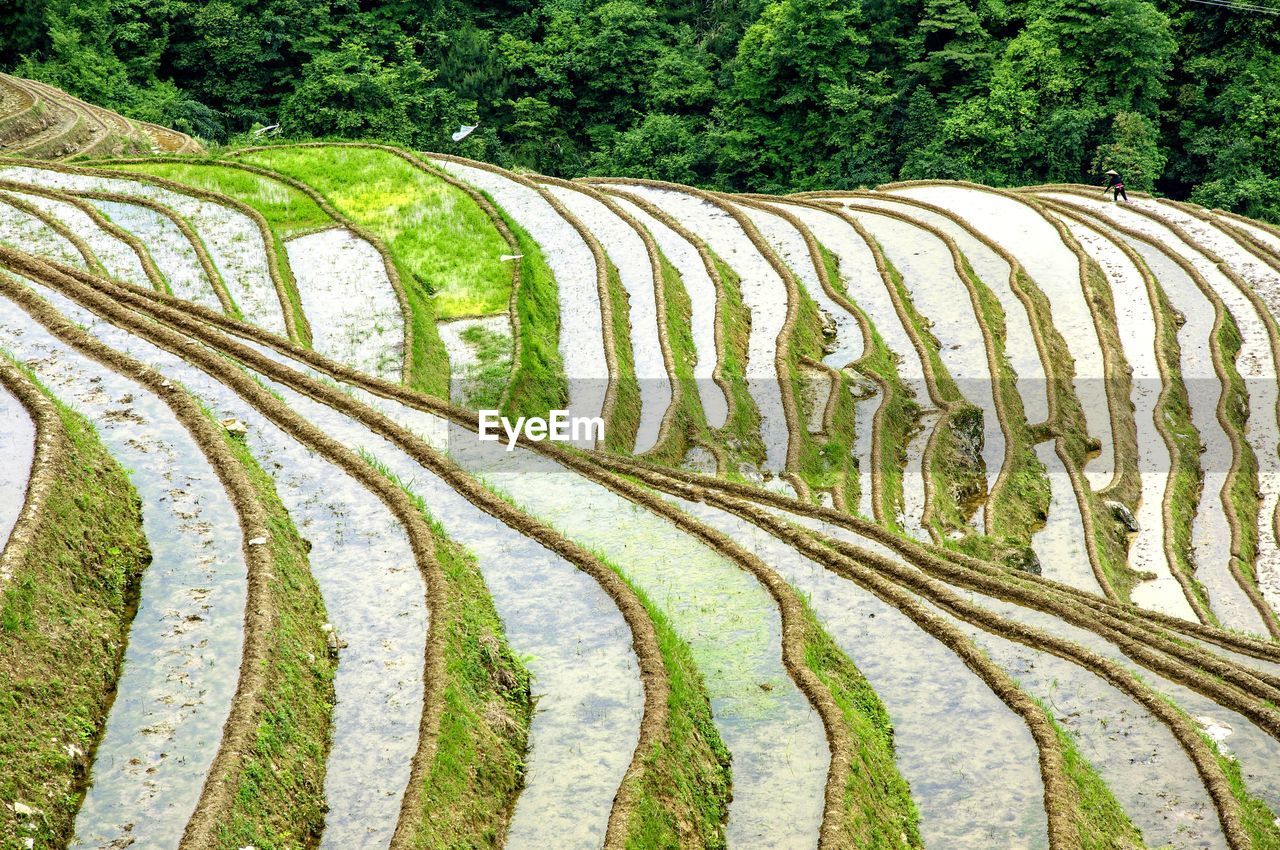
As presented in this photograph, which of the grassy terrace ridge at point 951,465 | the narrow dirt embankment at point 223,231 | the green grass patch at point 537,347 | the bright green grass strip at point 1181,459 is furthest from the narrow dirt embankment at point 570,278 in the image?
the bright green grass strip at point 1181,459

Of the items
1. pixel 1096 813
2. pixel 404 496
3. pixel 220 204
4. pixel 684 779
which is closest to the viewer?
pixel 684 779

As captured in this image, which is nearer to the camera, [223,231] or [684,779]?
[684,779]

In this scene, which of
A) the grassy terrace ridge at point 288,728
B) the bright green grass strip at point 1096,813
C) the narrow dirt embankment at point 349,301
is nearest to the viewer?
the grassy terrace ridge at point 288,728

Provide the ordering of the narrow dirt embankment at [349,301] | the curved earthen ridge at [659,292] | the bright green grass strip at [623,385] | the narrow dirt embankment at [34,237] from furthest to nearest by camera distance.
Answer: the narrow dirt embankment at [34,237] < the narrow dirt embankment at [349,301] < the curved earthen ridge at [659,292] < the bright green grass strip at [623,385]

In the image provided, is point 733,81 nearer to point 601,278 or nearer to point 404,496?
point 601,278

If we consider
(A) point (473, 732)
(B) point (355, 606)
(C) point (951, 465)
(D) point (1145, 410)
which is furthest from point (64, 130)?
(A) point (473, 732)

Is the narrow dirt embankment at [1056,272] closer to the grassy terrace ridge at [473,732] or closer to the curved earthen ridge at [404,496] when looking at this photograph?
the curved earthen ridge at [404,496]

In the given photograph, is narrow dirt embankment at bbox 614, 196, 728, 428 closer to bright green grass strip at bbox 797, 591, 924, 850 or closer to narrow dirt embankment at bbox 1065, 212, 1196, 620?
narrow dirt embankment at bbox 1065, 212, 1196, 620
